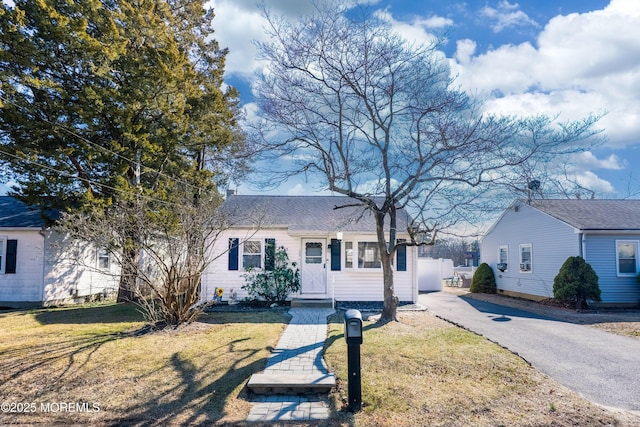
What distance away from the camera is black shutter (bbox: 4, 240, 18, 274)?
14133mm

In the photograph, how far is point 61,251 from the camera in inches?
566

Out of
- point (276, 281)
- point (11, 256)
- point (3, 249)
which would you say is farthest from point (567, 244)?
point (3, 249)

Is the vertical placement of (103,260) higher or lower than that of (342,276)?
higher

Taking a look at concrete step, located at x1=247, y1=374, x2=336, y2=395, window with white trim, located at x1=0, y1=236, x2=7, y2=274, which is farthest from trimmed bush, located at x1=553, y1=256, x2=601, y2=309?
window with white trim, located at x1=0, y1=236, x2=7, y2=274

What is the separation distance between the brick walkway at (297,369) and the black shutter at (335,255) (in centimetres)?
367

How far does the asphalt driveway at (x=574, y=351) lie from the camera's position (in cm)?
536

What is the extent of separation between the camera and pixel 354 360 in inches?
189

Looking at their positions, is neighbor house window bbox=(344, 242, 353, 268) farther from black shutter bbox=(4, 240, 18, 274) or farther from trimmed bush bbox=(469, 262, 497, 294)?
black shutter bbox=(4, 240, 18, 274)

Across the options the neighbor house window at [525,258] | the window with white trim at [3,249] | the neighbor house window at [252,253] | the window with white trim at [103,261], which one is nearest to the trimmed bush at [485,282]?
the neighbor house window at [525,258]

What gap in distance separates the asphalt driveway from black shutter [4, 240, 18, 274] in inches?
604

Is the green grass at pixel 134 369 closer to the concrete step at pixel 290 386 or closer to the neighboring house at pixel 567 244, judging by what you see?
the concrete step at pixel 290 386

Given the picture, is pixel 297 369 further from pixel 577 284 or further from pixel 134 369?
pixel 577 284

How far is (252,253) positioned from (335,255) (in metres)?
2.98

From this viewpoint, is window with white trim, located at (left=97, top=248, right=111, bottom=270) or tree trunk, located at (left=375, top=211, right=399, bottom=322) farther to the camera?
window with white trim, located at (left=97, top=248, right=111, bottom=270)
